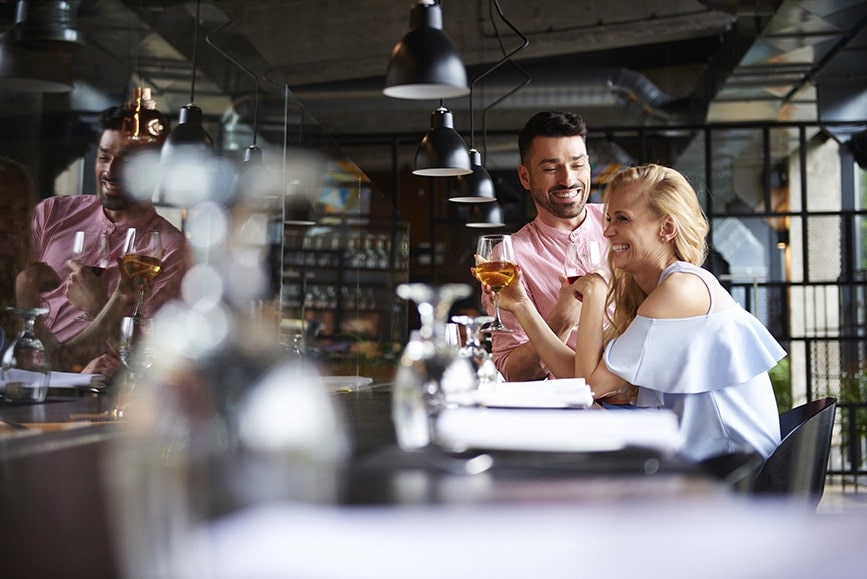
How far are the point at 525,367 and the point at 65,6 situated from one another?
1677 mm

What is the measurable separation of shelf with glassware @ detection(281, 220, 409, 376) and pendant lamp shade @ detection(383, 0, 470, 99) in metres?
5.96

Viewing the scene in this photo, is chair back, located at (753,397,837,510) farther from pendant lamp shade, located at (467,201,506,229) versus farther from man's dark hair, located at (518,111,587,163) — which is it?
pendant lamp shade, located at (467,201,506,229)

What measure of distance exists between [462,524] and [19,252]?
3186 mm

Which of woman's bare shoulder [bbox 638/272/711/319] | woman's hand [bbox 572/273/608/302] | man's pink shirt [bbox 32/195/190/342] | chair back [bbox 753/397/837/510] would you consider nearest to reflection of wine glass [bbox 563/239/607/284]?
woman's hand [bbox 572/273/608/302]

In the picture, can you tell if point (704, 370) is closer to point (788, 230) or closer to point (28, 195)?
point (28, 195)

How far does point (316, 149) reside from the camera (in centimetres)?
555

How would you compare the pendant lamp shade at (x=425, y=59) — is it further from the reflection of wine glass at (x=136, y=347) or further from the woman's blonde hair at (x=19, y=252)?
the woman's blonde hair at (x=19, y=252)

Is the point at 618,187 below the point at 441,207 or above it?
below

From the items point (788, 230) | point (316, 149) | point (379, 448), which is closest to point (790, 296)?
point (788, 230)

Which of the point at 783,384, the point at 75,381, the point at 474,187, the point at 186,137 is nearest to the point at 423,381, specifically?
the point at 75,381

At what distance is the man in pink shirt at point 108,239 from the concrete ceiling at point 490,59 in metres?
0.55

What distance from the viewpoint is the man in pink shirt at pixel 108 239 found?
3.13 meters

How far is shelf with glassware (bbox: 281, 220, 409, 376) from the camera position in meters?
8.40

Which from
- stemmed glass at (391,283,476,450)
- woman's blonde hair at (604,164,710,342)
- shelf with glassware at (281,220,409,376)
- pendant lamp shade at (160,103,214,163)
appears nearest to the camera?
stemmed glass at (391,283,476,450)
